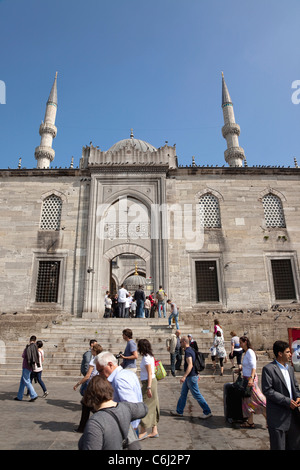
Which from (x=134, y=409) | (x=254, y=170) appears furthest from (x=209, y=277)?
(x=134, y=409)

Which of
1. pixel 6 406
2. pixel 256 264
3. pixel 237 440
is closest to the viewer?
pixel 237 440

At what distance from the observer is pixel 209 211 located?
16.2 metres

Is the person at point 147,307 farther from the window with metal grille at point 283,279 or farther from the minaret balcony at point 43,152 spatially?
the minaret balcony at point 43,152

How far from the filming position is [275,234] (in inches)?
620

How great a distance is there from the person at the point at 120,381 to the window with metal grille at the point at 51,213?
13486 millimetres

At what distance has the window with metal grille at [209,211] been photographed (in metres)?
16.0

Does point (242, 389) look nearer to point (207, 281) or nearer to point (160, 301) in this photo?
point (160, 301)

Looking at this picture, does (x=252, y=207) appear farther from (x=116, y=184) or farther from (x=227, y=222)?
(x=116, y=184)

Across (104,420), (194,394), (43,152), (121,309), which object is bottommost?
(194,394)

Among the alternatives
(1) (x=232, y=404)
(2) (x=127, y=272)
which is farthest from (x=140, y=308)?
(2) (x=127, y=272)

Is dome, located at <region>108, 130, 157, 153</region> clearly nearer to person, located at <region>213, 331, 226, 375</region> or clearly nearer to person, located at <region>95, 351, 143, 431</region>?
person, located at <region>213, 331, 226, 375</region>

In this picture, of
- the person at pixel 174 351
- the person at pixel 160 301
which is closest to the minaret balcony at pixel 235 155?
the person at pixel 160 301

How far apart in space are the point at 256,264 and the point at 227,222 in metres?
2.62

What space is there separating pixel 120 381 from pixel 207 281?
12.5 m
